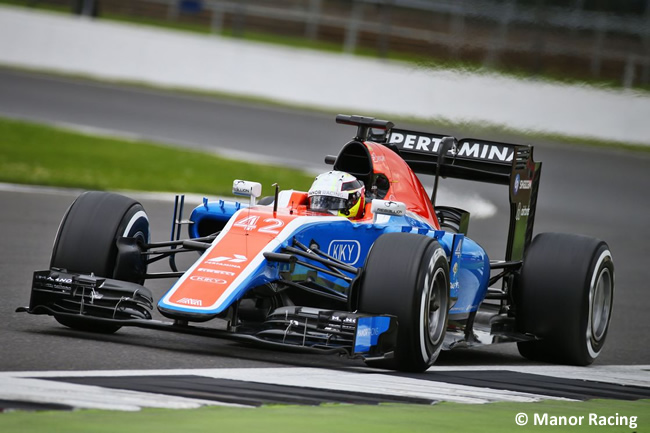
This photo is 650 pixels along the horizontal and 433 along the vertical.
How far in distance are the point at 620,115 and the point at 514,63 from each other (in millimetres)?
3409

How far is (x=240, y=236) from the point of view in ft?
26.6

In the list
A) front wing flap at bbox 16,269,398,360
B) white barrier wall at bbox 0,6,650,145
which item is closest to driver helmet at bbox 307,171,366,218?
front wing flap at bbox 16,269,398,360

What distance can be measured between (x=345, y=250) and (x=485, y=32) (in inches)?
550

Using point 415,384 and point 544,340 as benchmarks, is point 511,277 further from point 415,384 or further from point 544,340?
point 415,384

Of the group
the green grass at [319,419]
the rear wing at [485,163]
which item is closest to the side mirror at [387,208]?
the rear wing at [485,163]

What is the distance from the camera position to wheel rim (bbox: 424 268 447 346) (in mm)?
8195

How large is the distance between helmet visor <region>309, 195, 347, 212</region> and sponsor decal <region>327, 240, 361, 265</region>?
13.2 inches

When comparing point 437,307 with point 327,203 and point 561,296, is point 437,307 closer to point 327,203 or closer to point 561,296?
point 327,203

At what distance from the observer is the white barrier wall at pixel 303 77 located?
2247 cm

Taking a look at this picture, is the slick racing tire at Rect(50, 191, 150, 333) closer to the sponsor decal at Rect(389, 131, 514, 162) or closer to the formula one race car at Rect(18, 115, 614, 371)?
the formula one race car at Rect(18, 115, 614, 371)

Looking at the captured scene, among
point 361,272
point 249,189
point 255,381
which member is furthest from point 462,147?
point 255,381

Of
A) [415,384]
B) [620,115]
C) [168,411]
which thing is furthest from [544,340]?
[620,115]

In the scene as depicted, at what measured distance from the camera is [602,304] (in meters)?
9.82

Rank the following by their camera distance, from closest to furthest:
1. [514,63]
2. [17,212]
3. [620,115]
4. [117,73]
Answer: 1. [17,212]
2. [514,63]
3. [620,115]
4. [117,73]
